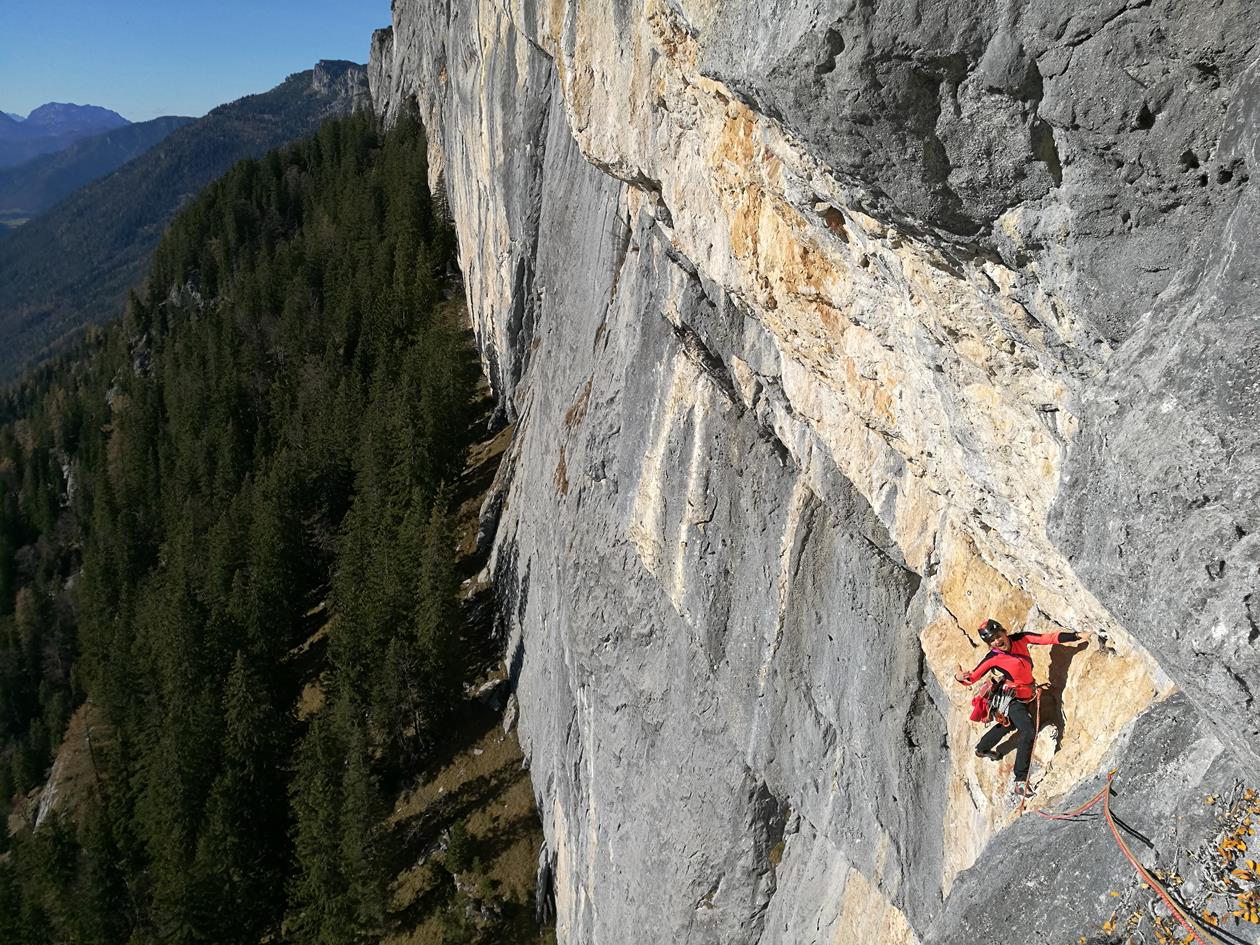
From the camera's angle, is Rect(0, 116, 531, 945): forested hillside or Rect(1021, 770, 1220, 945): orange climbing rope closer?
Rect(1021, 770, 1220, 945): orange climbing rope

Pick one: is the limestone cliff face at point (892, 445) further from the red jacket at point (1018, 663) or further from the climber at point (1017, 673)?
the red jacket at point (1018, 663)

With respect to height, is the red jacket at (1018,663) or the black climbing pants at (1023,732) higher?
the red jacket at (1018,663)

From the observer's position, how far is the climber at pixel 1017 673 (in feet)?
23.9

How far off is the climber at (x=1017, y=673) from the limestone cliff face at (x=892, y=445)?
0.20m

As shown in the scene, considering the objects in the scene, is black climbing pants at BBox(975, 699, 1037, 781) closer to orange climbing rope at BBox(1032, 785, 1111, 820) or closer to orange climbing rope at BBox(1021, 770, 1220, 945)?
orange climbing rope at BBox(1021, 770, 1220, 945)

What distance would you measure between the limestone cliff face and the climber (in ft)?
0.66

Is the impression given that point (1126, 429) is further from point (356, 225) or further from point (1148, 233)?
point (356, 225)

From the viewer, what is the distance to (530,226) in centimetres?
3136

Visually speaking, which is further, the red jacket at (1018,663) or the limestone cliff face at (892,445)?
the red jacket at (1018,663)

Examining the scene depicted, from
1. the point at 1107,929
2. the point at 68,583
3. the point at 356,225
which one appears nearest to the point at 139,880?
the point at 1107,929

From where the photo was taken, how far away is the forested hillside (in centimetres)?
3241

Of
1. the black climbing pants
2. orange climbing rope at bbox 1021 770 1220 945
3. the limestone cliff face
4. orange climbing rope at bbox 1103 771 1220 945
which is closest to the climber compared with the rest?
the black climbing pants

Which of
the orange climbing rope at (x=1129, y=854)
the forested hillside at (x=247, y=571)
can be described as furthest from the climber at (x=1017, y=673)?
the forested hillside at (x=247, y=571)

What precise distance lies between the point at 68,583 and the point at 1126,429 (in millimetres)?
91421
